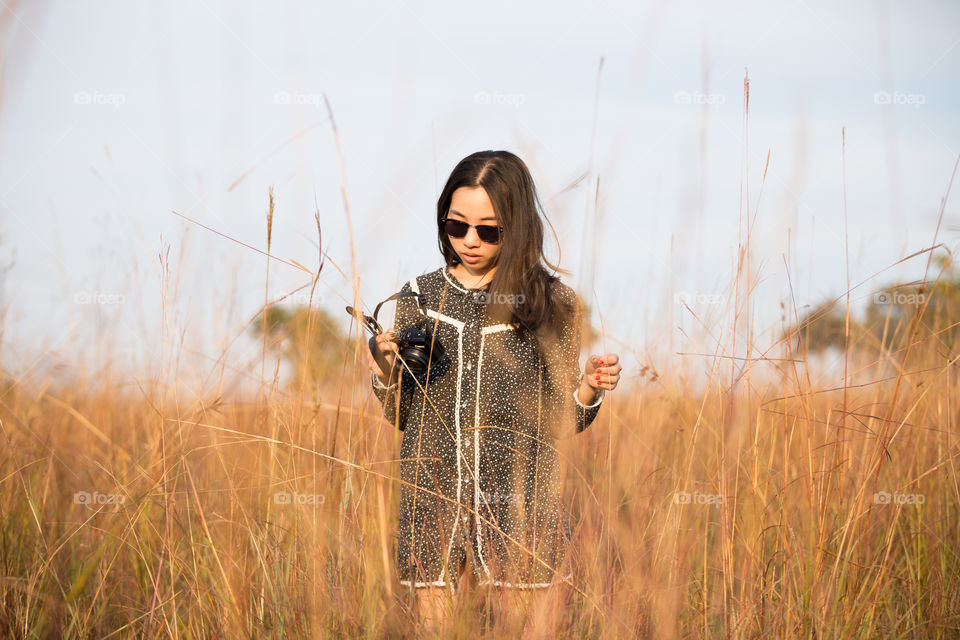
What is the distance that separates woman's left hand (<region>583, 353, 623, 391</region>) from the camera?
6.72 feet

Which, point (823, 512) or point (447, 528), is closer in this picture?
point (823, 512)

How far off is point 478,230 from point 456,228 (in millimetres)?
72

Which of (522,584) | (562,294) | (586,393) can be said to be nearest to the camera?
(522,584)

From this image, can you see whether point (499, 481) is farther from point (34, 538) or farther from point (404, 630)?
point (34, 538)

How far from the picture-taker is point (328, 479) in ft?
6.26

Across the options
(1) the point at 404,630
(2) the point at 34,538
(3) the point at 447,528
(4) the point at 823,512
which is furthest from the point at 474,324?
(2) the point at 34,538

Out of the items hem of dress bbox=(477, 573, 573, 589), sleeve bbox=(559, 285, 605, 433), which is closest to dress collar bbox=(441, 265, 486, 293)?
sleeve bbox=(559, 285, 605, 433)

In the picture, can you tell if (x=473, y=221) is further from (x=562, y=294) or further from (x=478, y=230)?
(x=562, y=294)

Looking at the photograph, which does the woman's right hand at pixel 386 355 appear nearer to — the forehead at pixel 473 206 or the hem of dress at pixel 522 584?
the forehead at pixel 473 206

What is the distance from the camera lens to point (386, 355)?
6.76ft

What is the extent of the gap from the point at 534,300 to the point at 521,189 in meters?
0.35

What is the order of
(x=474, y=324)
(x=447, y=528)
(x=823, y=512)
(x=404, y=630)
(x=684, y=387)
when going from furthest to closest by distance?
(x=684, y=387) → (x=474, y=324) → (x=447, y=528) → (x=823, y=512) → (x=404, y=630)

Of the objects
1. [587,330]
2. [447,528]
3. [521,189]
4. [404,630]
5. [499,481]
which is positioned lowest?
[404,630]

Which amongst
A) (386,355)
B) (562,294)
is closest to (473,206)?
(562,294)
